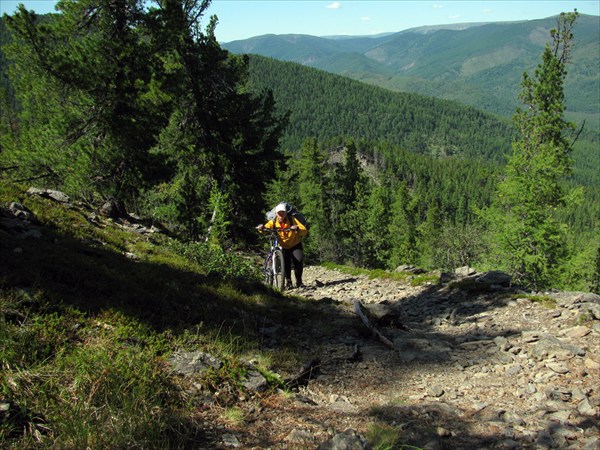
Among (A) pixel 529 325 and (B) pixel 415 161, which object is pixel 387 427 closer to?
(A) pixel 529 325

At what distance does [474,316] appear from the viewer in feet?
29.6

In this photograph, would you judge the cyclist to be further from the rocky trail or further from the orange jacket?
the rocky trail

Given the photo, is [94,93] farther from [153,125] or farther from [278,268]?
[278,268]

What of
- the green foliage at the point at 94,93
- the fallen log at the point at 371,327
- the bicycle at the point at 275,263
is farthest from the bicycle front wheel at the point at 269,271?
the green foliage at the point at 94,93

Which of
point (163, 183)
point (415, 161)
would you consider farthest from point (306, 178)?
point (415, 161)

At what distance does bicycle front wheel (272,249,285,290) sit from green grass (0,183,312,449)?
209 centimetres

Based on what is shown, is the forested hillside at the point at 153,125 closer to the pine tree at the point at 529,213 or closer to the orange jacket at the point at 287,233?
the pine tree at the point at 529,213

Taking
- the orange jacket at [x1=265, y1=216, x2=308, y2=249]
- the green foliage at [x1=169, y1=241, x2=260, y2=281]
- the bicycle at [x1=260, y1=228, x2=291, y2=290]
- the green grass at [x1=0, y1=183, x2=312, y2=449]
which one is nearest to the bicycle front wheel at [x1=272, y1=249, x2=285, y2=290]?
the bicycle at [x1=260, y1=228, x2=291, y2=290]

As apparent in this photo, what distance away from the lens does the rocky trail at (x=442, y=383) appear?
3678 millimetres

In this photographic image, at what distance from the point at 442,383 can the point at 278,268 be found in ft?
20.5

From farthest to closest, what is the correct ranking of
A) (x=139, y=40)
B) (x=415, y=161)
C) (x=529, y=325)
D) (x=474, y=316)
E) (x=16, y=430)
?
(x=415, y=161)
(x=139, y=40)
(x=474, y=316)
(x=529, y=325)
(x=16, y=430)

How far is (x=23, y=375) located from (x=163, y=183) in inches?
569

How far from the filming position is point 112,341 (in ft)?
14.5

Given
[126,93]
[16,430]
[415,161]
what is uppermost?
[126,93]
